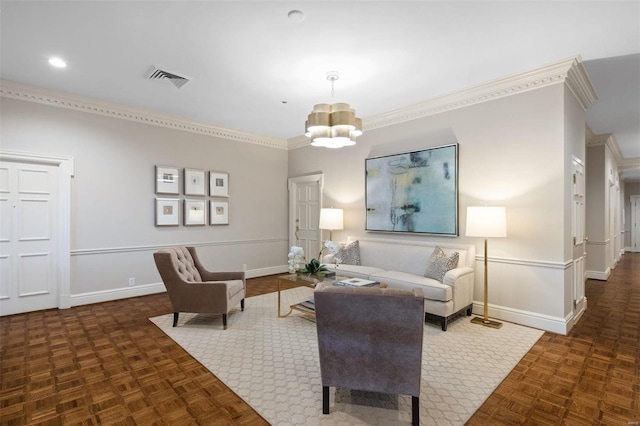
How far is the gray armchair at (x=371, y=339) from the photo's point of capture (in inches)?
71.1

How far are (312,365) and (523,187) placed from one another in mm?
3074

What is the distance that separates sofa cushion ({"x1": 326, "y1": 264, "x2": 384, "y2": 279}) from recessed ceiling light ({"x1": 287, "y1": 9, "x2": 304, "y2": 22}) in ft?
9.32

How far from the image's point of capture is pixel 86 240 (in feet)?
14.5

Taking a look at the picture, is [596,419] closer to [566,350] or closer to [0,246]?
[566,350]

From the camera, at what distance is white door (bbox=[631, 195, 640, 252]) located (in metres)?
11.1

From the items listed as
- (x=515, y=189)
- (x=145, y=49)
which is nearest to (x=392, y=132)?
(x=515, y=189)

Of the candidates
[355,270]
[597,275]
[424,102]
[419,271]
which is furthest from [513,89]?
[597,275]

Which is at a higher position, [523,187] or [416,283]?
[523,187]

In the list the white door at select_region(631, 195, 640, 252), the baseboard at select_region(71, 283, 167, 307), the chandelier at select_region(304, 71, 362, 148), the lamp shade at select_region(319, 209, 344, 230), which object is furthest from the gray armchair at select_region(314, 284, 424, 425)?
the white door at select_region(631, 195, 640, 252)

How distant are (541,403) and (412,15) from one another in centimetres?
301

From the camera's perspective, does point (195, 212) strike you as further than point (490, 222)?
Yes

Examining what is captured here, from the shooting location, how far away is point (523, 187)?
3645 mm

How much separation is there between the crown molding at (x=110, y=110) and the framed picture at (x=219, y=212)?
4.12 ft

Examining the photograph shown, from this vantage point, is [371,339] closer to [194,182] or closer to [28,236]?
[194,182]
